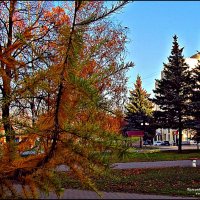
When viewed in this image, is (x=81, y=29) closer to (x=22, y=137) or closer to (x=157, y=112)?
(x=22, y=137)

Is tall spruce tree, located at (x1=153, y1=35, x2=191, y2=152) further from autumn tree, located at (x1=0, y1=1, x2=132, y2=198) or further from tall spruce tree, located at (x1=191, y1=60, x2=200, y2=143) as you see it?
autumn tree, located at (x1=0, y1=1, x2=132, y2=198)

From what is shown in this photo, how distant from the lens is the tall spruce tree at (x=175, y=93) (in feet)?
105

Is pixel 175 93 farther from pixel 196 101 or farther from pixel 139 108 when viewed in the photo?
pixel 139 108

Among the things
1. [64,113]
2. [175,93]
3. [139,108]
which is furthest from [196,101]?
[64,113]

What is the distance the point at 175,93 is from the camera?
32281mm

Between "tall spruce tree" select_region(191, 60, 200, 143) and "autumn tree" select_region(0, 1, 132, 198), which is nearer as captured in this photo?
"autumn tree" select_region(0, 1, 132, 198)

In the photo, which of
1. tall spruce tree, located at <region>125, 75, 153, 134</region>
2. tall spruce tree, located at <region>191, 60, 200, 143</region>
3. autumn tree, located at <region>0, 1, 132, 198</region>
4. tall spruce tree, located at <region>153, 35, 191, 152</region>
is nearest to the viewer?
autumn tree, located at <region>0, 1, 132, 198</region>

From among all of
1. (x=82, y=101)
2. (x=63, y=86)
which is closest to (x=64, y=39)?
(x=63, y=86)

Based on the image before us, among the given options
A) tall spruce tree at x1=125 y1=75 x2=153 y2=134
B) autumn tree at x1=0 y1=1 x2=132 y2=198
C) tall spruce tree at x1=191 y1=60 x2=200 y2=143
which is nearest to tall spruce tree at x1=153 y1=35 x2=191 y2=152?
tall spruce tree at x1=191 y1=60 x2=200 y2=143

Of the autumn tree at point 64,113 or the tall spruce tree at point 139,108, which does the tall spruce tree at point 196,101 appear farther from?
the autumn tree at point 64,113

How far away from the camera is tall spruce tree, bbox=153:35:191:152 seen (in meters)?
32.0

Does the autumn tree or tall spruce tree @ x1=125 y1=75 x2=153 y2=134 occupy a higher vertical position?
tall spruce tree @ x1=125 y1=75 x2=153 y2=134

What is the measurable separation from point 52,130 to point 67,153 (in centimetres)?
14

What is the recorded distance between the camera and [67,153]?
6.09 ft
